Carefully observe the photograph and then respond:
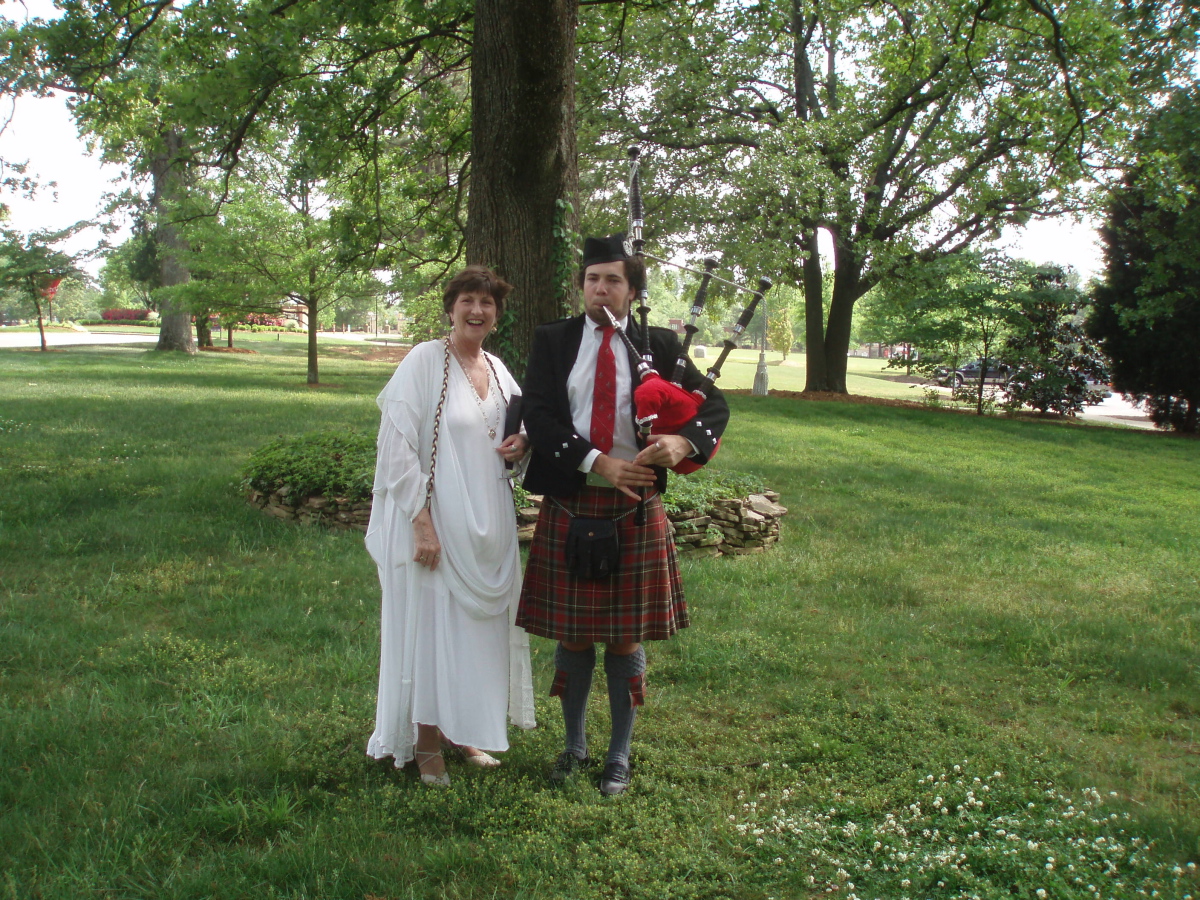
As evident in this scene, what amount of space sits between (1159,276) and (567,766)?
697 inches

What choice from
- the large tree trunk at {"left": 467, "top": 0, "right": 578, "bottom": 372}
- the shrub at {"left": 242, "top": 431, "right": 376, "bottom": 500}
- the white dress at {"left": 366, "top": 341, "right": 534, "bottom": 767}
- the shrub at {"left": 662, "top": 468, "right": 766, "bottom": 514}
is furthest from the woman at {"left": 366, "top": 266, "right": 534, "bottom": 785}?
the shrub at {"left": 242, "top": 431, "right": 376, "bottom": 500}

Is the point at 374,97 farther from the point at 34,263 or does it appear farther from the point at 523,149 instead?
the point at 34,263

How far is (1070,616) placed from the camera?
5.77m

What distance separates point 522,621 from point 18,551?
4900 millimetres

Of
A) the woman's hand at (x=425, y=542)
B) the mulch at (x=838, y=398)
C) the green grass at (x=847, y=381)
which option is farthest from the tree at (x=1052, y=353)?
the woman's hand at (x=425, y=542)

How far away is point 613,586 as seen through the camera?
133 inches

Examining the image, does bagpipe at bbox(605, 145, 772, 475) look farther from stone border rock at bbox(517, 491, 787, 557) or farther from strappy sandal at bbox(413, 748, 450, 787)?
stone border rock at bbox(517, 491, 787, 557)

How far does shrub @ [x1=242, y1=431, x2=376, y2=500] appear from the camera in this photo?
24.3 feet

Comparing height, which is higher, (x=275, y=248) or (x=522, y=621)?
(x=275, y=248)

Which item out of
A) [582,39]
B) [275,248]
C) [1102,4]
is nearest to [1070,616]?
[582,39]

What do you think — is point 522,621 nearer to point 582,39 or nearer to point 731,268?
point 582,39

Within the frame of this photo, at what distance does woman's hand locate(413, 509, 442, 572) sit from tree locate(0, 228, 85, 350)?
26.7m

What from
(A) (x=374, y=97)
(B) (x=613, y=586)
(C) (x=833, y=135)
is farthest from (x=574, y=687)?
(C) (x=833, y=135)

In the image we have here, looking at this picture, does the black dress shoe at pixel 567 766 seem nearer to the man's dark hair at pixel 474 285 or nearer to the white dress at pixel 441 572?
the white dress at pixel 441 572
